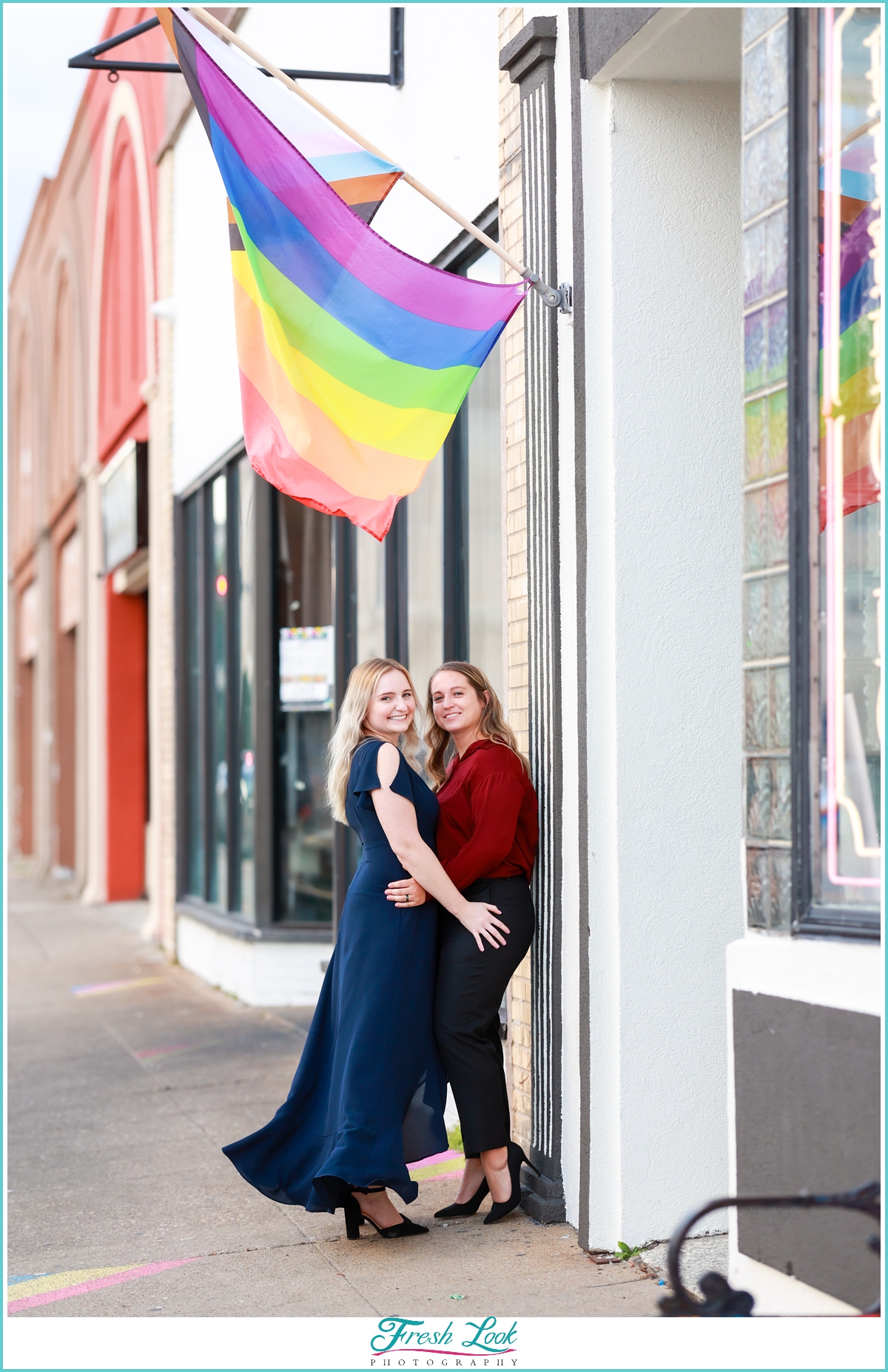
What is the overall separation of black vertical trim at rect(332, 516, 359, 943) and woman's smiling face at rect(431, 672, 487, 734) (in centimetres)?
298

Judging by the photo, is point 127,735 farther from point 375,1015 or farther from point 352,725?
point 375,1015

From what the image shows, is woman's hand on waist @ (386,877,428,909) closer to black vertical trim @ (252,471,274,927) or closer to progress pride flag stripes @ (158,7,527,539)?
progress pride flag stripes @ (158,7,527,539)

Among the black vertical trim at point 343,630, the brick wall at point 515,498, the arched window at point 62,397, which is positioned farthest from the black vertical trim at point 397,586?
the arched window at point 62,397

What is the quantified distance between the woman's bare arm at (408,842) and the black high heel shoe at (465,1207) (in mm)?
960

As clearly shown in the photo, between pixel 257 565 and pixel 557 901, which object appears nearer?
pixel 557 901

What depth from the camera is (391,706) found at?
4.75 metres

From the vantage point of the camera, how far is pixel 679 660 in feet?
15.0

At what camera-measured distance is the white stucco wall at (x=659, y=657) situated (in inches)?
177

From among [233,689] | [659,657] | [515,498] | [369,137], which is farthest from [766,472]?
[233,689]

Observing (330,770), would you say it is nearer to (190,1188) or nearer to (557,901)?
(557,901)

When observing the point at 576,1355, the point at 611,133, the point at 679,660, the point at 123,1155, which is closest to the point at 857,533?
the point at 679,660

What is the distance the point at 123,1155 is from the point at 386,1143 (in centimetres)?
213

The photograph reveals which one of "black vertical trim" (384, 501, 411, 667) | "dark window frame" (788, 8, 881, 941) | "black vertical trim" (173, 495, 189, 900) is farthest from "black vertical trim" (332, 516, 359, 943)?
"dark window frame" (788, 8, 881, 941)

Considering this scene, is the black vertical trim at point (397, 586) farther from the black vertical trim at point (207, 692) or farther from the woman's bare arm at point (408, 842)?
the black vertical trim at point (207, 692)
